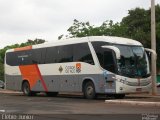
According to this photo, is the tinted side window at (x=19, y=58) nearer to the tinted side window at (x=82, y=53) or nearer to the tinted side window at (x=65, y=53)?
the tinted side window at (x=65, y=53)

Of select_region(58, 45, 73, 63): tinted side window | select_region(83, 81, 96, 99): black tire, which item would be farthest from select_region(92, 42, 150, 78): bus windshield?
select_region(58, 45, 73, 63): tinted side window

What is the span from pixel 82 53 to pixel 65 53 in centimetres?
200

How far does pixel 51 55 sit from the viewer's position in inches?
1241

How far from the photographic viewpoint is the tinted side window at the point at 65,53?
96.6ft

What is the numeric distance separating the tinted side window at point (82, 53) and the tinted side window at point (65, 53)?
447 millimetres

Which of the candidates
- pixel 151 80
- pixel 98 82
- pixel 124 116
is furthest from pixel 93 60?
pixel 124 116

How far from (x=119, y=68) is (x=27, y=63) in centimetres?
971

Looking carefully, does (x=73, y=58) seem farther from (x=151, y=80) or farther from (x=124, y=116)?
(x=124, y=116)

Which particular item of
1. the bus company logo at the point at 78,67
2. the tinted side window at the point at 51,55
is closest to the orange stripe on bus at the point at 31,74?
the tinted side window at the point at 51,55

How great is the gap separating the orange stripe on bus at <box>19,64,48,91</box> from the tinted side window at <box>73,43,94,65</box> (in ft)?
15.0

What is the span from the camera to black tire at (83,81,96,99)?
90.4 feet

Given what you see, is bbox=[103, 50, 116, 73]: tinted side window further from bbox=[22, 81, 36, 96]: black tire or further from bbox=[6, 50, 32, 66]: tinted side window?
bbox=[22, 81, 36, 96]: black tire

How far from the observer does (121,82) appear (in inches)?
1032

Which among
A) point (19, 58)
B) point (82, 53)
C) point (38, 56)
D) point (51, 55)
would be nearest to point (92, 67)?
point (82, 53)
